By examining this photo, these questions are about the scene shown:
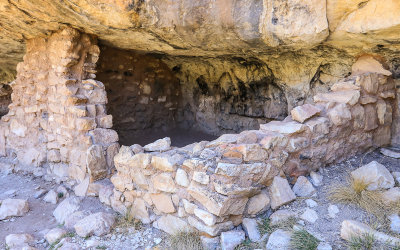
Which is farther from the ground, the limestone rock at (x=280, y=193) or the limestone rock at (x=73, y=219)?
the limestone rock at (x=280, y=193)

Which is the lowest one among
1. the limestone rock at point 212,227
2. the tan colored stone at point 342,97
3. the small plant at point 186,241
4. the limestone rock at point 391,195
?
the small plant at point 186,241

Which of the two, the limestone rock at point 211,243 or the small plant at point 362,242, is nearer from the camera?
the small plant at point 362,242

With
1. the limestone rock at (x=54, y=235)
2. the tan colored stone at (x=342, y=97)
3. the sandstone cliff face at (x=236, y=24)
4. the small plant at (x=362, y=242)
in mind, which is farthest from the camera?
the tan colored stone at (x=342, y=97)

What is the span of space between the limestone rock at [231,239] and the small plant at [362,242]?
2.10ft

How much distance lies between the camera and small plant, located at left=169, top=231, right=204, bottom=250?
2031mm

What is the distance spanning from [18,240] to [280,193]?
6.46ft

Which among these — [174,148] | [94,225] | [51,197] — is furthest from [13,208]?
[174,148]

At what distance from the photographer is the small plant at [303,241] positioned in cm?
177

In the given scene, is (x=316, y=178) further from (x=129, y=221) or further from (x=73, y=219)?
(x=73, y=219)

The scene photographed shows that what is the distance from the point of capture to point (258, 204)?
2160mm

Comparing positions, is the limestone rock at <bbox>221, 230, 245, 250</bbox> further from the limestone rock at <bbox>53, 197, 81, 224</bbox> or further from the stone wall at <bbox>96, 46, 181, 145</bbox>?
the stone wall at <bbox>96, 46, 181, 145</bbox>

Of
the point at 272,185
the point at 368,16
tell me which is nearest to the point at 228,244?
the point at 272,185

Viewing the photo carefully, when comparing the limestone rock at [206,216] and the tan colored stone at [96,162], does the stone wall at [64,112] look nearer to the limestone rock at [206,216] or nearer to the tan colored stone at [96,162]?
the tan colored stone at [96,162]

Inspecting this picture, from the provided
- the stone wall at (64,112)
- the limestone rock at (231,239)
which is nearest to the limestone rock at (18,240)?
the stone wall at (64,112)
